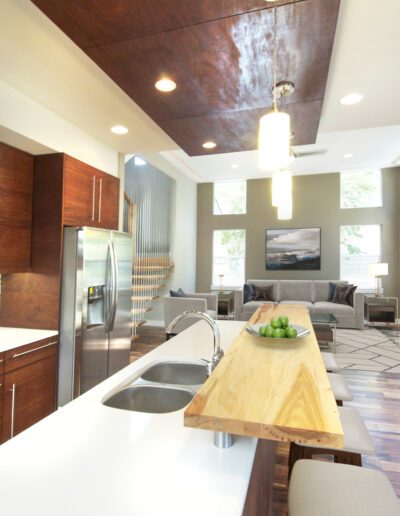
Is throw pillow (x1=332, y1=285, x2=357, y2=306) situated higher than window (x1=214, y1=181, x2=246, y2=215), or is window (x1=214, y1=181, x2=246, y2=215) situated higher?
window (x1=214, y1=181, x2=246, y2=215)

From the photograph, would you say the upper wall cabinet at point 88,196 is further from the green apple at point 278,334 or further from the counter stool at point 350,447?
the counter stool at point 350,447

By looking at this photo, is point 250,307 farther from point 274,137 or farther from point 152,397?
point 274,137

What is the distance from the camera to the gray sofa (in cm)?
640

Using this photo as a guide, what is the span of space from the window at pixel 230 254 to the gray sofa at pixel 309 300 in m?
0.84

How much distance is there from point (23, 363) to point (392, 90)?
330cm

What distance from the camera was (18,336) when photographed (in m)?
2.45

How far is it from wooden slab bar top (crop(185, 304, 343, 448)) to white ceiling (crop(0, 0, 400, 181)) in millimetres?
1798

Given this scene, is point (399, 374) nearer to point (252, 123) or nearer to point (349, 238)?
point (252, 123)

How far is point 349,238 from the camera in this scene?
25.5 feet

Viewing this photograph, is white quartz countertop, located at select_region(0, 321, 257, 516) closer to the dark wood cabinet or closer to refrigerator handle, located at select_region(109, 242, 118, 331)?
the dark wood cabinet

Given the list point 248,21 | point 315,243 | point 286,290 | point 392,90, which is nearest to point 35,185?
point 248,21

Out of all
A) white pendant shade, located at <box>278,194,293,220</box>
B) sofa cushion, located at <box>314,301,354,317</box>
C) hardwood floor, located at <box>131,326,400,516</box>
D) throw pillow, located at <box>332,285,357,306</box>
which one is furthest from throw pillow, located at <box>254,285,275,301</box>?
white pendant shade, located at <box>278,194,293,220</box>

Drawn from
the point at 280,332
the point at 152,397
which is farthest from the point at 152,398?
the point at 280,332

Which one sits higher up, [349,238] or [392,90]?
[392,90]
